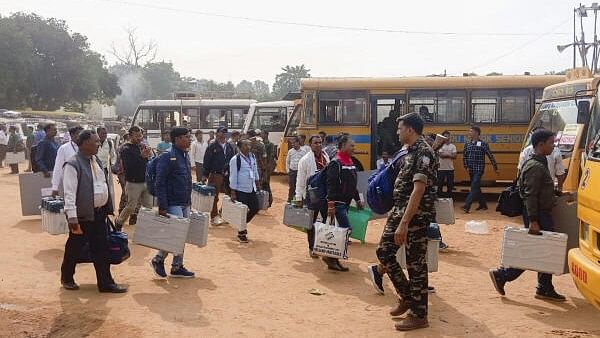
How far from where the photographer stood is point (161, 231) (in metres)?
6.93

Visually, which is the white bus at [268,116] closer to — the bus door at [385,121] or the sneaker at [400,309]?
the bus door at [385,121]

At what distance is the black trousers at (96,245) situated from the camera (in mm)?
6402

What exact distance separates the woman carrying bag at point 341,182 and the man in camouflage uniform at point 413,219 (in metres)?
2.00

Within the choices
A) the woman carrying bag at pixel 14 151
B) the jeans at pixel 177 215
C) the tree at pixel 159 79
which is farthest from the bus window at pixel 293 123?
the tree at pixel 159 79

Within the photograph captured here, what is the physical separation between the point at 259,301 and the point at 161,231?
1.38m

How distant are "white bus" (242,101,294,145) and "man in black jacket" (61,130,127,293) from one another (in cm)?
1651

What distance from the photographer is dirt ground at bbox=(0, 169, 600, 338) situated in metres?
5.56

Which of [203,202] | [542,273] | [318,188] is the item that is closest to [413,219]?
[542,273]

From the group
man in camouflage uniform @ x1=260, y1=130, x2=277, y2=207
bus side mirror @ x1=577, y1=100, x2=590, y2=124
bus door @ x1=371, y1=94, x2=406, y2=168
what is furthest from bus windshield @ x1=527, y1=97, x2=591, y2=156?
man in camouflage uniform @ x1=260, y1=130, x2=277, y2=207

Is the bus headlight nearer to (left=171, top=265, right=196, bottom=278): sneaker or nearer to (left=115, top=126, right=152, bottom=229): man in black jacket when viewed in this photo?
(left=171, top=265, right=196, bottom=278): sneaker

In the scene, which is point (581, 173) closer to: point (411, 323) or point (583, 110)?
point (411, 323)

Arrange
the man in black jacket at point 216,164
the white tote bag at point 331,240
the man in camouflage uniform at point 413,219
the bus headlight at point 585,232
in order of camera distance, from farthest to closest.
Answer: the man in black jacket at point 216,164 → the white tote bag at point 331,240 → the man in camouflage uniform at point 413,219 → the bus headlight at point 585,232

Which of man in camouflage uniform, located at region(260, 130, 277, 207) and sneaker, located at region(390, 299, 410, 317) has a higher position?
man in camouflage uniform, located at region(260, 130, 277, 207)

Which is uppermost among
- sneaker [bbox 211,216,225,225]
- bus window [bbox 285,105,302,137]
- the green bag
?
bus window [bbox 285,105,302,137]
